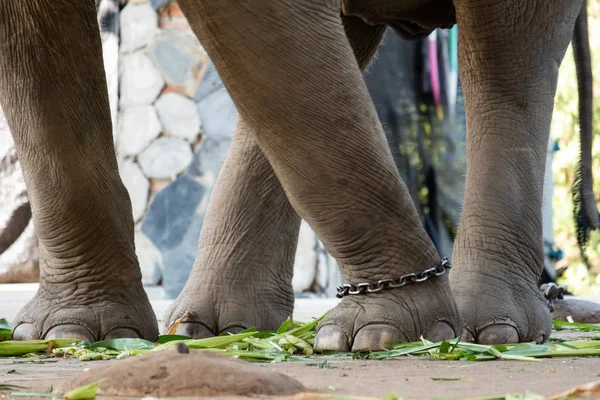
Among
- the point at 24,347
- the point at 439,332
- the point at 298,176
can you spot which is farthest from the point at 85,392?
the point at 439,332

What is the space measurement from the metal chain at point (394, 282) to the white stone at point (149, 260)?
4.93 m

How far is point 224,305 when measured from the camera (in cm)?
261

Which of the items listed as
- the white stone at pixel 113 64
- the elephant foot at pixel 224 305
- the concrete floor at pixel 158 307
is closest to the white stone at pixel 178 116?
the white stone at pixel 113 64

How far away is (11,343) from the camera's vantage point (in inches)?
82.7

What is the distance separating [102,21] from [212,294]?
493cm

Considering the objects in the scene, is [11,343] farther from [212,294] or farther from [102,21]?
[102,21]

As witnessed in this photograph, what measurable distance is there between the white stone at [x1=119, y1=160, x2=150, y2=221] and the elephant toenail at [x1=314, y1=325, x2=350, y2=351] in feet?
16.5

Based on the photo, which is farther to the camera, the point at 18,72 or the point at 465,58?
the point at 465,58

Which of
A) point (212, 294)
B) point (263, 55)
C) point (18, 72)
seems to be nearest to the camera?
point (263, 55)

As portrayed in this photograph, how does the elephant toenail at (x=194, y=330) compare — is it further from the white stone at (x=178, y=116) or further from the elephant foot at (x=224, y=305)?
the white stone at (x=178, y=116)

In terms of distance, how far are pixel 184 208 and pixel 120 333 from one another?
4.68m

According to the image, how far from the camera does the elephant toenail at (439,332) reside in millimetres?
2123

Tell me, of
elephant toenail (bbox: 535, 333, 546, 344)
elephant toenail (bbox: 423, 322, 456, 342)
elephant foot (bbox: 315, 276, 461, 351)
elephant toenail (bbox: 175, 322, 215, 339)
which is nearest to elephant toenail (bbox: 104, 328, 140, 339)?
elephant toenail (bbox: 175, 322, 215, 339)

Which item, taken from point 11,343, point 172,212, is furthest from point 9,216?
point 11,343
